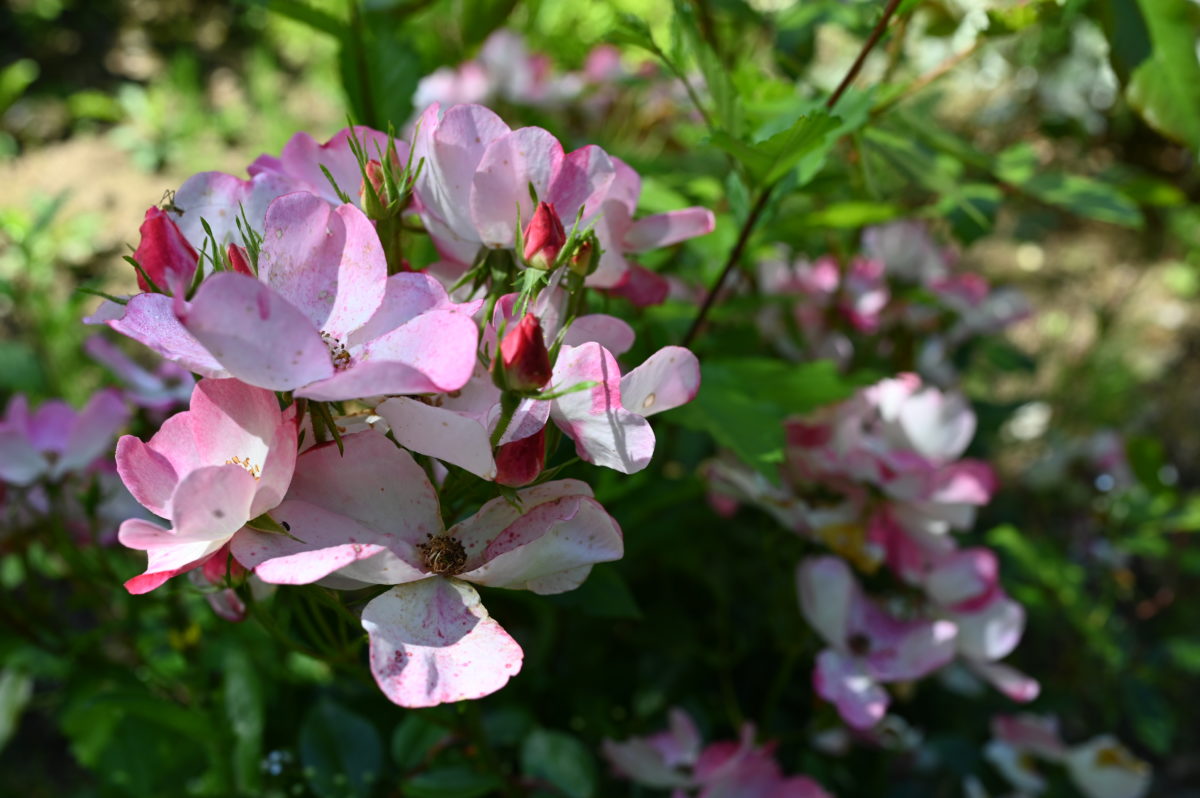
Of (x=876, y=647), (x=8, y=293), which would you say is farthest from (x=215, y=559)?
(x=876, y=647)

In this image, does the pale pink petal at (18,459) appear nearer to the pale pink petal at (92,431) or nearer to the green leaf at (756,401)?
the pale pink petal at (92,431)

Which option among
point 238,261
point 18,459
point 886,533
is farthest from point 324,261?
point 886,533

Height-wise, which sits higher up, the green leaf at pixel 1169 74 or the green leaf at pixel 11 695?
the green leaf at pixel 1169 74

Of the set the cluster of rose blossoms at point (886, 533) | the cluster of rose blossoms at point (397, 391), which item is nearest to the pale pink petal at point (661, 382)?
the cluster of rose blossoms at point (397, 391)

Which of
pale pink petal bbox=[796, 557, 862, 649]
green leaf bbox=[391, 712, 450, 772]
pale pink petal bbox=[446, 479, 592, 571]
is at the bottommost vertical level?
green leaf bbox=[391, 712, 450, 772]

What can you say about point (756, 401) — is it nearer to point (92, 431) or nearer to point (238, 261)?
point (238, 261)

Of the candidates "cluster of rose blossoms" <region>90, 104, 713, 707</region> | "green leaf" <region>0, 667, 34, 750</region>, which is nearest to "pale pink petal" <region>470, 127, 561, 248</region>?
"cluster of rose blossoms" <region>90, 104, 713, 707</region>

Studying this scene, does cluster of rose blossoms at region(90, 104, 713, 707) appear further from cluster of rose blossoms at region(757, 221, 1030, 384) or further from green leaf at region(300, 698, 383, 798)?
cluster of rose blossoms at region(757, 221, 1030, 384)
